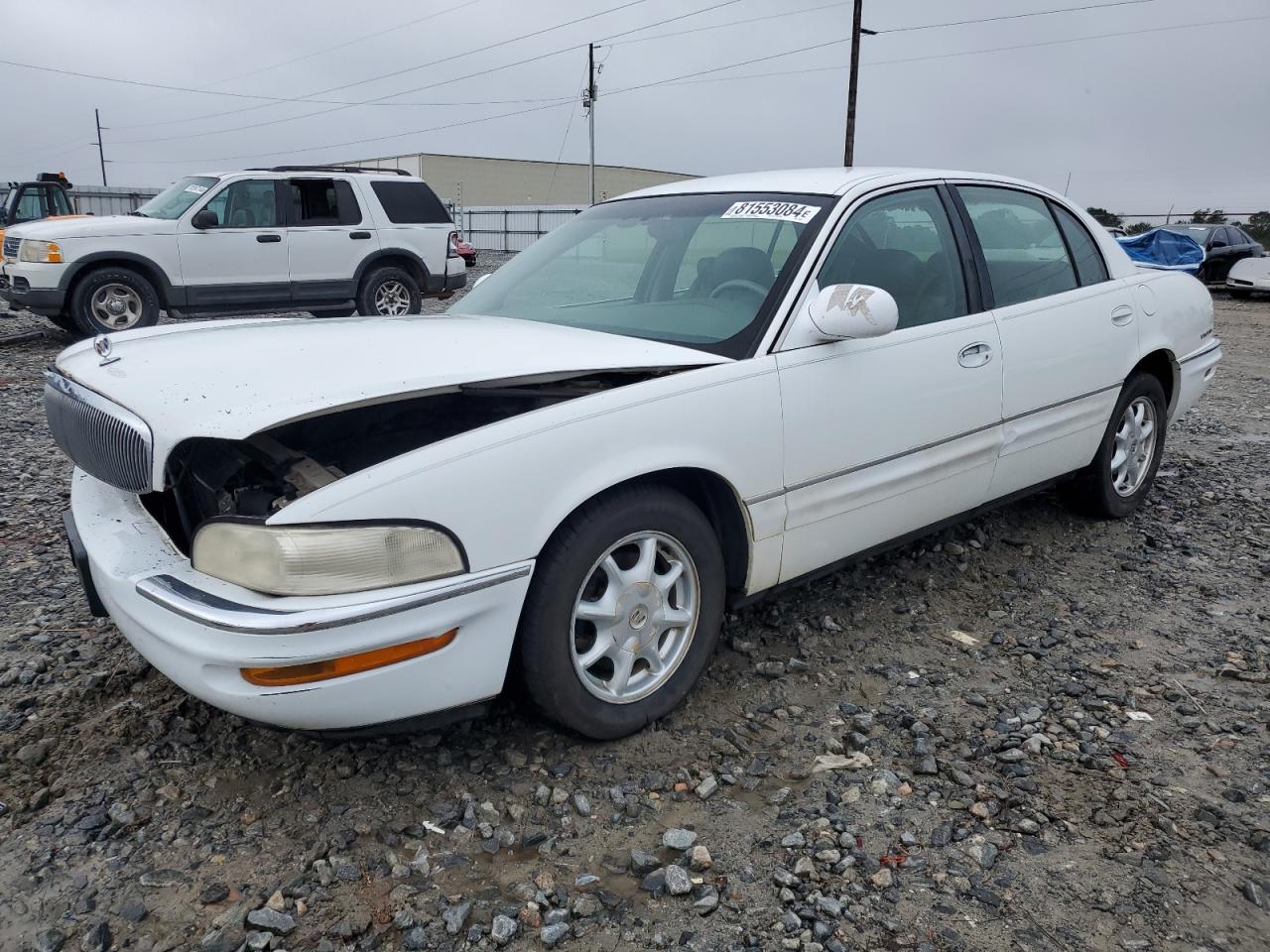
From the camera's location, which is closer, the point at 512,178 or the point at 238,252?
the point at 238,252

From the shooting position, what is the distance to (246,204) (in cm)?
1076

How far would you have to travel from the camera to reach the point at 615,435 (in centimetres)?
257

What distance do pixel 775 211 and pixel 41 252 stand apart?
361 inches

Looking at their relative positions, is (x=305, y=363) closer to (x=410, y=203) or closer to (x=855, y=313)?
(x=855, y=313)

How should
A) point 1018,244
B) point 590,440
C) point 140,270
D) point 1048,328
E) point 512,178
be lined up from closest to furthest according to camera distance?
point 590,440 < point 1048,328 < point 1018,244 < point 140,270 < point 512,178

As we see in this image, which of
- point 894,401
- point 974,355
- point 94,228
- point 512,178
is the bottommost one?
point 894,401

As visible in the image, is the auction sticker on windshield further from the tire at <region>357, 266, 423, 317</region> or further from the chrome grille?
the tire at <region>357, 266, 423, 317</region>

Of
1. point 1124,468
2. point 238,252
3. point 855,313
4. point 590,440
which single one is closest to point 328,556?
point 590,440

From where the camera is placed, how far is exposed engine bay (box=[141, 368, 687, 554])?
2607 mm

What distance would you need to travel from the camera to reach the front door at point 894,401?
3.04 metres

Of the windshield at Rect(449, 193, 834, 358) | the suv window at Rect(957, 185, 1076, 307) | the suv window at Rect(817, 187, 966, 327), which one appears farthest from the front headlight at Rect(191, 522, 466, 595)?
the suv window at Rect(957, 185, 1076, 307)

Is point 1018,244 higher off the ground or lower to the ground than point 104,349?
higher

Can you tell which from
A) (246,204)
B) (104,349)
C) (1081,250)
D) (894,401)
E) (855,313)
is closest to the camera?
(855,313)

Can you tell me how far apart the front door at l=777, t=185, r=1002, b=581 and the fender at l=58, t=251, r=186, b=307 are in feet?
29.6
